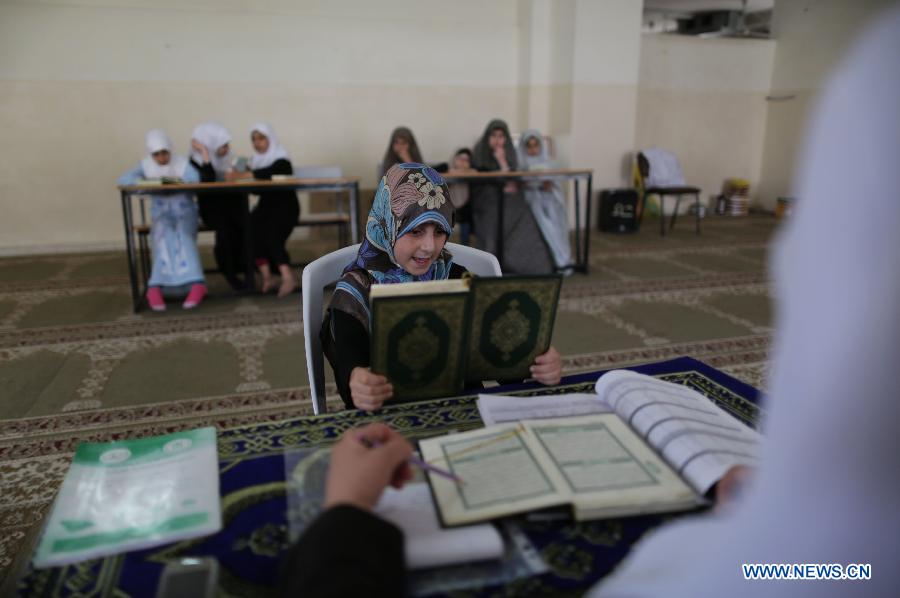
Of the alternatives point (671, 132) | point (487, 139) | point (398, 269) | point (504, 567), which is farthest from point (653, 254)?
point (504, 567)

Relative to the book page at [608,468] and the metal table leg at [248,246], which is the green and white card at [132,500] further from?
the metal table leg at [248,246]

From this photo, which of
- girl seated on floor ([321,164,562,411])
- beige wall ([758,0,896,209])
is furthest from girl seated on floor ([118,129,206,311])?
beige wall ([758,0,896,209])

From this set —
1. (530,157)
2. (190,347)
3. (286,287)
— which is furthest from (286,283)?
A: (530,157)

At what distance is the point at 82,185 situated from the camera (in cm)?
565

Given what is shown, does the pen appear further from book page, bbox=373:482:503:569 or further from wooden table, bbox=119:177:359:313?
wooden table, bbox=119:177:359:313

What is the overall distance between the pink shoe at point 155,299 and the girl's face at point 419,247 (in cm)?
293

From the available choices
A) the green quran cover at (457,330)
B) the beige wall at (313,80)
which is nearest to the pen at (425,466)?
the green quran cover at (457,330)

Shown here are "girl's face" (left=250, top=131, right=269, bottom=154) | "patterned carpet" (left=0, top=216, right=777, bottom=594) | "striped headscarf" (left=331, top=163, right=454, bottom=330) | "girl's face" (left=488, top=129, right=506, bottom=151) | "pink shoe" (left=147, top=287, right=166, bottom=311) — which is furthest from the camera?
"girl's face" (left=488, top=129, right=506, bottom=151)

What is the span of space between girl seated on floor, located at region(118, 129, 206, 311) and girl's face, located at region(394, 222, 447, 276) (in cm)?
290

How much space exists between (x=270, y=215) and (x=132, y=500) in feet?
12.2

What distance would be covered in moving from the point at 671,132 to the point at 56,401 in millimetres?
7299

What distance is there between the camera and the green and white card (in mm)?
635

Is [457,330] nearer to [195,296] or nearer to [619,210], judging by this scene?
[195,296]

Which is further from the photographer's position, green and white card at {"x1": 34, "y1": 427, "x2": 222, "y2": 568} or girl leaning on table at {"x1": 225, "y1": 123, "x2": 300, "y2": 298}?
girl leaning on table at {"x1": 225, "y1": 123, "x2": 300, "y2": 298}
